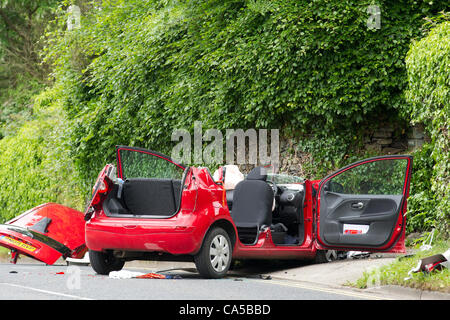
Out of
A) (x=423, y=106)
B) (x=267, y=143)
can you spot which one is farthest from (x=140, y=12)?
(x=423, y=106)

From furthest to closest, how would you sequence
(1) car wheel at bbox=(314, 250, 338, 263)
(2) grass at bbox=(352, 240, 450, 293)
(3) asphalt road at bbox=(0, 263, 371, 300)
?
(1) car wheel at bbox=(314, 250, 338, 263) < (2) grass at bbox=(352, 240, 450, 293) < (3) asphalt road at bbox=(0, 263, 371, 300)

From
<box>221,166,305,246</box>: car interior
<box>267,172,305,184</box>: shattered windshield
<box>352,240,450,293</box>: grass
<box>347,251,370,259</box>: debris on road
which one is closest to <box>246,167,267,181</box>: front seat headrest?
<box>221,166,305,246</box>: car interior

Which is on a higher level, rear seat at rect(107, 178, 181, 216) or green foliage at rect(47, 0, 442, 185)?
green foliage at rect(47, 0, 442, 185)

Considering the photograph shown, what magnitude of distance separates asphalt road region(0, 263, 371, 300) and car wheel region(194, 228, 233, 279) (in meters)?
0.16

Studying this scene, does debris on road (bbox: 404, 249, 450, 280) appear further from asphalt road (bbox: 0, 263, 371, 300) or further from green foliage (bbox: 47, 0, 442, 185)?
green foliage (bbox: 47, 0, 442, 185)

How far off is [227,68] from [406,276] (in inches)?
276

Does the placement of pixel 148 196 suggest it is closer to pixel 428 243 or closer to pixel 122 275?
pixel 122 275

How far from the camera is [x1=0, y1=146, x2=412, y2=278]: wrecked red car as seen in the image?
8891 mm

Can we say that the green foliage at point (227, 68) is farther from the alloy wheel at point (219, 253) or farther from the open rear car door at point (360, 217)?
the alloy wheel at point (219, 253)

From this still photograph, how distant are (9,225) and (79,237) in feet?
4.09

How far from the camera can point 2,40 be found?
3111 cm

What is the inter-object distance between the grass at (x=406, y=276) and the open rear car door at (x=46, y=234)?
18.1ft

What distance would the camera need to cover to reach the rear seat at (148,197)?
9.40 m

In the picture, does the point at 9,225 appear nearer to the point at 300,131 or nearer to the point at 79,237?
the point at 79,237
